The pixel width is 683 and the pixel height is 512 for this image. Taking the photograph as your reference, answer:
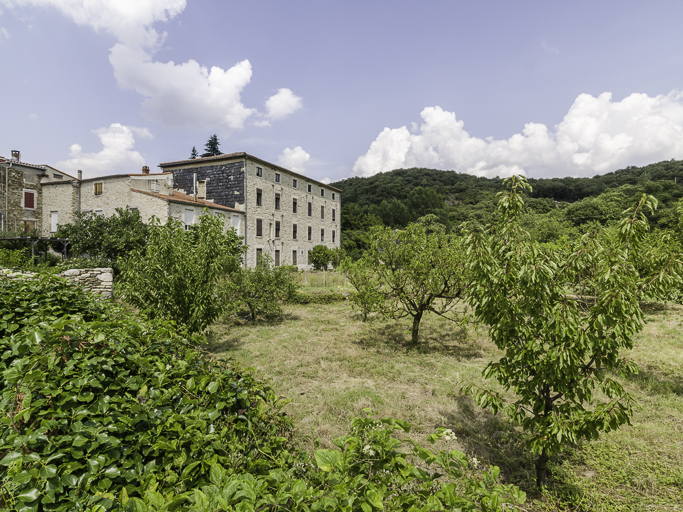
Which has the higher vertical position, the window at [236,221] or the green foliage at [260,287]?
the window at [236,221]

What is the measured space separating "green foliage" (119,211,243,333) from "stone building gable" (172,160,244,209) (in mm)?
20150

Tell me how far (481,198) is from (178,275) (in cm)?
6991

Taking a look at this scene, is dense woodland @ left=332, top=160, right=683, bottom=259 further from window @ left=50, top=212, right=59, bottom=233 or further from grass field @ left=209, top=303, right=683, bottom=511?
grass field @ left=209, top=303, right=683, bottom=511

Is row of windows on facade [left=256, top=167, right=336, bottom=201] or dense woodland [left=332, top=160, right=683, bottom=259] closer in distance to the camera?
row of windows on facade [left=256, top=167, right=336, bottom=201]

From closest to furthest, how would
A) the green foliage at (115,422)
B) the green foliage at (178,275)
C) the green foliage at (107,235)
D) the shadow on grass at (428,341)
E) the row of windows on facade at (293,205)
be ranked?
the green foliage at (115,422) < the green foliage at (178,275) < the shadow on grass at (428,341) < the green foliage at (107,235) < the row of windows on facade at (293,205)

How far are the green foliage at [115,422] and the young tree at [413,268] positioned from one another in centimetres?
669

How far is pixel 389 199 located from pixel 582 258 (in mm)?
67869

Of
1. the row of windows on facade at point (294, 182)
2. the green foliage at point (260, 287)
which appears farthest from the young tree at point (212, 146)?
the green foliage at point (260, 287)

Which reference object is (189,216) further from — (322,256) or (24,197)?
(24,197)

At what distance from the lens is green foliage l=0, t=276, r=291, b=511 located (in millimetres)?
1466

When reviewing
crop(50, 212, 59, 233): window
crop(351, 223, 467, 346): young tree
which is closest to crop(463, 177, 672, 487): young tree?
crop(351, 223, 467, 346): young tree

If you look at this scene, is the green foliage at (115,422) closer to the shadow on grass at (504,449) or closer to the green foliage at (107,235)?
the shadow on grass at (504,449)

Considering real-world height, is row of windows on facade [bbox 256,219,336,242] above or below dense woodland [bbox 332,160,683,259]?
below

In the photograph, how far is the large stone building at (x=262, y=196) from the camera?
26.9m
